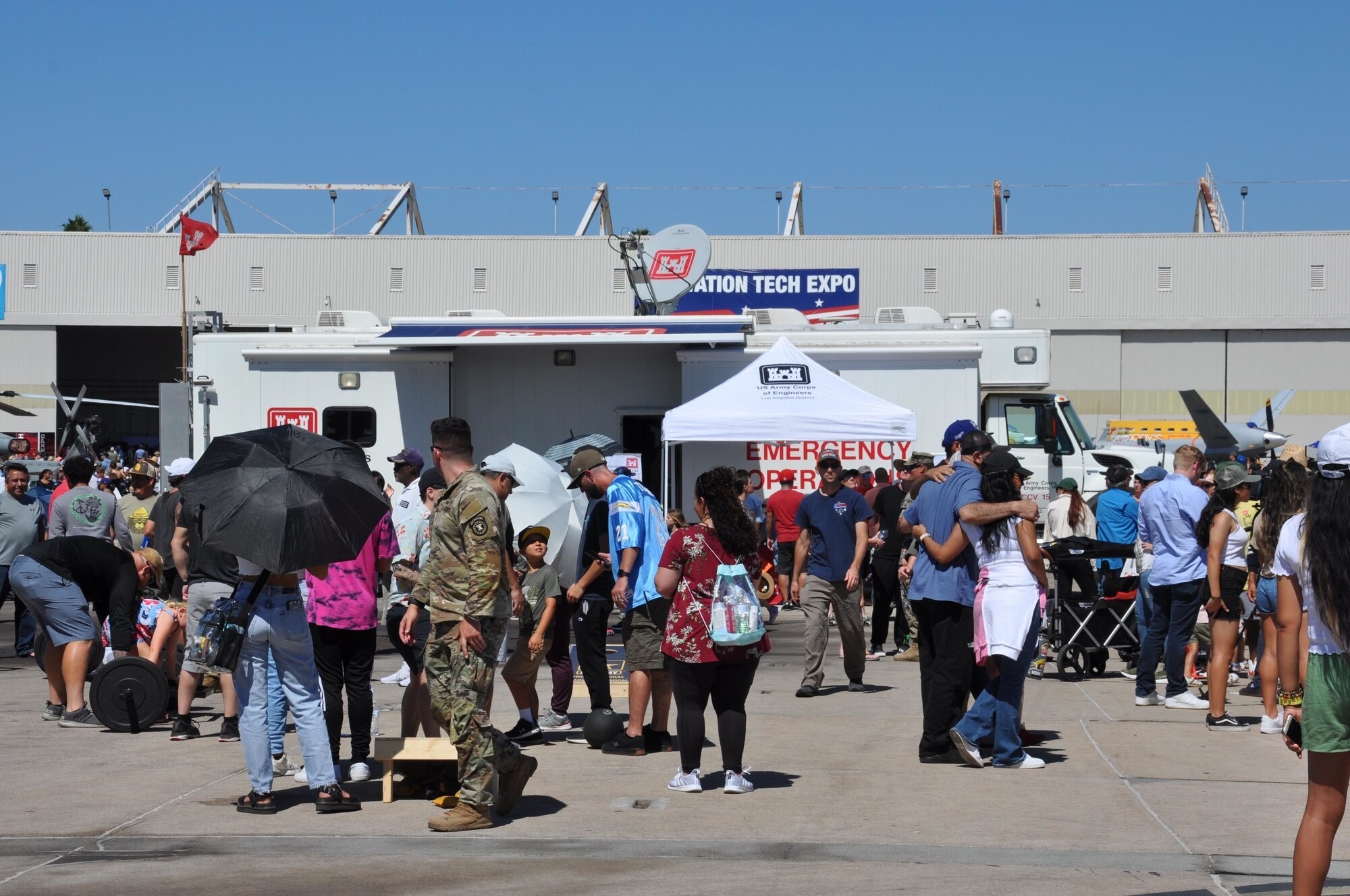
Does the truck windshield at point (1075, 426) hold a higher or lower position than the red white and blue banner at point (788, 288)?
lower

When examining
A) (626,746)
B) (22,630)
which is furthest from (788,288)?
(626,746)

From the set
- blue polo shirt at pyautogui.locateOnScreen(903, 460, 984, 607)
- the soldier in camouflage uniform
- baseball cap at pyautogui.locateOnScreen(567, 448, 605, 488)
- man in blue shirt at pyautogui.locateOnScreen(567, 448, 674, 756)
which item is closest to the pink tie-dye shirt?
the soldier in camouflage uniform

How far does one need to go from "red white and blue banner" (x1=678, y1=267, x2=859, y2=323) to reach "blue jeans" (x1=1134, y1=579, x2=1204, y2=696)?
102 ft

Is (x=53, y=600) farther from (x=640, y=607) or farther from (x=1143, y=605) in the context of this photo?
(x=1143, y=605)

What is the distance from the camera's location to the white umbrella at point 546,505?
1003 cm

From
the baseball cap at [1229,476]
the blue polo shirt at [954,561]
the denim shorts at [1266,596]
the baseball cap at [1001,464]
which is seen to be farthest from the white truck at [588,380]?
the baseball cap at [1001,464]

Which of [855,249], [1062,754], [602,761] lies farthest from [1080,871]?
[855,249]

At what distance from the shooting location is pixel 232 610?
6.55m

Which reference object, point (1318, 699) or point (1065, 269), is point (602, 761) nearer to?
point (1318, 699)

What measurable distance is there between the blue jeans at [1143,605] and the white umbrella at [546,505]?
407 cm

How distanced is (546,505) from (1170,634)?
4.50m

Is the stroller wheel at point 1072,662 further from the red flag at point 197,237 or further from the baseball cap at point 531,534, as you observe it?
the red flag at point 197,237

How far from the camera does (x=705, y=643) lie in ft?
23.4

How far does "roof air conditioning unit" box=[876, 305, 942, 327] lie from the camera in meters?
18.7
